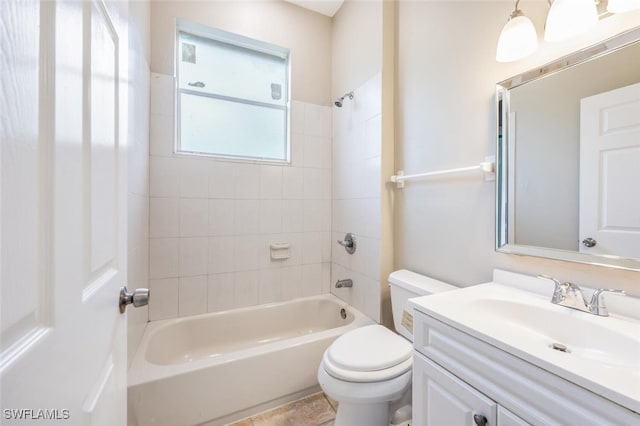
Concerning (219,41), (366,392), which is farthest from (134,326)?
(219,41)

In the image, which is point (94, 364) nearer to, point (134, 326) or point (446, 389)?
point (446, 389)

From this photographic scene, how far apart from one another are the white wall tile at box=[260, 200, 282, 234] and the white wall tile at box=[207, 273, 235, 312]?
44 cm

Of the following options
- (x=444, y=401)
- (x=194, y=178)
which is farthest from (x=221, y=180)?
(x=444, y=401)

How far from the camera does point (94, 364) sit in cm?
49

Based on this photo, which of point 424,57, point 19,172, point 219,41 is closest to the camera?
point 19,172

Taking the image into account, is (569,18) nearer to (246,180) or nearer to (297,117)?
(297,117)

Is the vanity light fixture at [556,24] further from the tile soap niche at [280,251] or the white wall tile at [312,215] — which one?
the tile soap niche at [280,251]

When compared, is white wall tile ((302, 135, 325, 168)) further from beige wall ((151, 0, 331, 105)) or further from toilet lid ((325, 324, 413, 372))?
toilet lid ((325, 324, 413, 372))

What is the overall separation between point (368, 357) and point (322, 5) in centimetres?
259

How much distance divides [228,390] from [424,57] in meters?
2.16

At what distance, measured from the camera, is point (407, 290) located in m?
1.41

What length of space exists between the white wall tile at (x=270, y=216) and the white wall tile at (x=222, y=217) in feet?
0.73

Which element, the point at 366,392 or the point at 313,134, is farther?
the point at 313,134

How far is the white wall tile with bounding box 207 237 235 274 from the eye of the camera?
1921 mm
